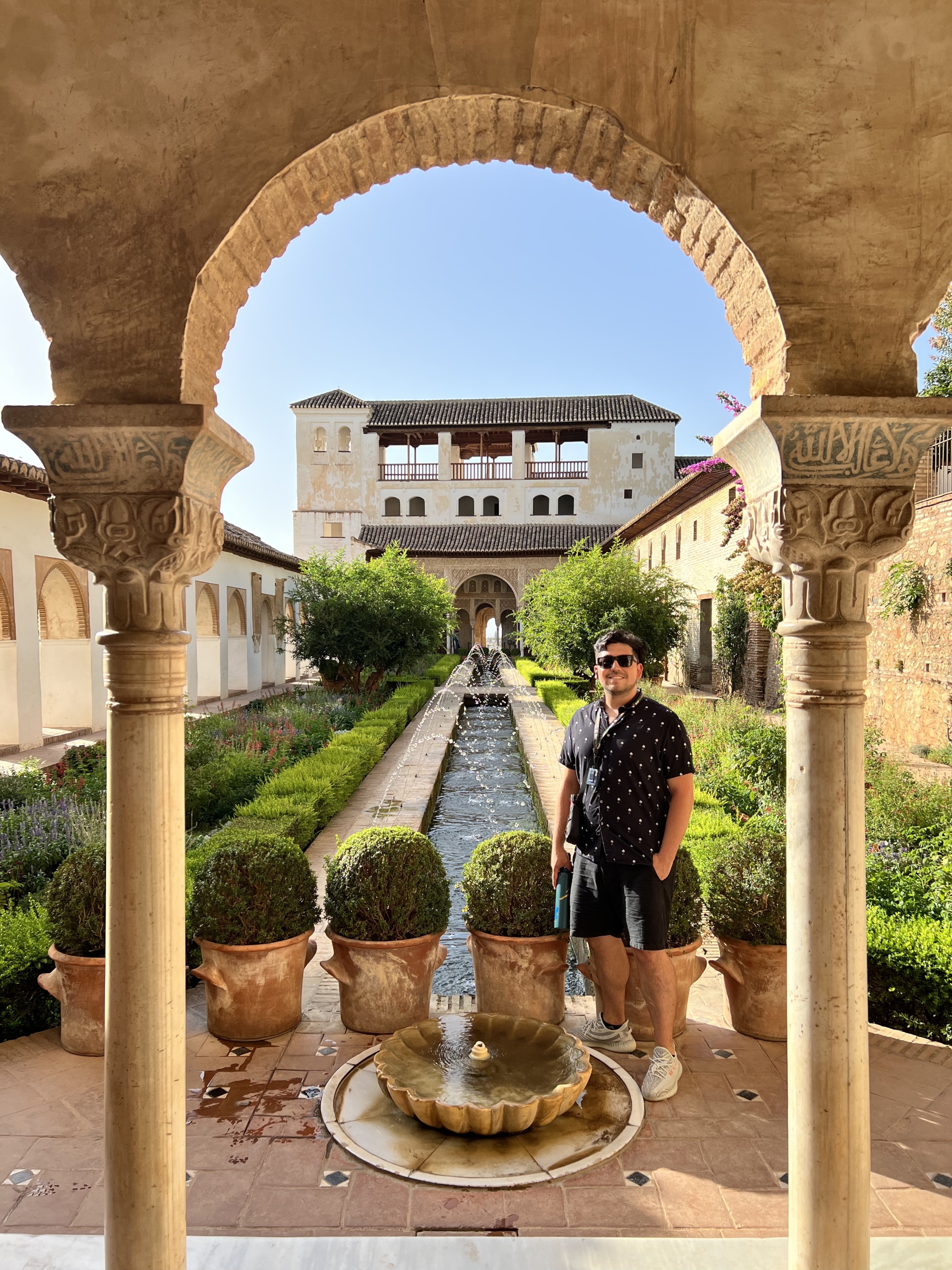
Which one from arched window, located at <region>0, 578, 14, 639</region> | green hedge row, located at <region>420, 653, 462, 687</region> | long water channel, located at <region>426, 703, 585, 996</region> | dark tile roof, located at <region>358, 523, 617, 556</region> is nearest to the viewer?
long water channel, located at <region>426, 703, 585, 996</region>

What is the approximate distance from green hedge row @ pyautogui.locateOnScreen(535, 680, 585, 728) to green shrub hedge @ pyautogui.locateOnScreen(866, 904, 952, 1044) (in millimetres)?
6765

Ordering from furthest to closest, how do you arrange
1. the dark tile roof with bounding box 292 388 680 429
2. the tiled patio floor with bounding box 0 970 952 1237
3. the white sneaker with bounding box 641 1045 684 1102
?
the dark tile roof with bounding box 292 388 680 429
the white sneaker with bounding box 641 1045 684 1102
the tiled patio floor with bounding box 0 970 952 1237

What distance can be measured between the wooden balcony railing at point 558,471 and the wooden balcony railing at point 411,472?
4.36 meters

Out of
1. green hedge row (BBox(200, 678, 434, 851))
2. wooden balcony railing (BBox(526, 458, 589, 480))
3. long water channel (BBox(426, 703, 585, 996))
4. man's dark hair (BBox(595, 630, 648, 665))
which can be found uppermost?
wooden balcony railing (BBox(526, 458, 589, 480))

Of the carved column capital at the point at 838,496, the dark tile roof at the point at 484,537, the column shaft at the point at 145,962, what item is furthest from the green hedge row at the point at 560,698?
the dark tile roof at the point at 484,537

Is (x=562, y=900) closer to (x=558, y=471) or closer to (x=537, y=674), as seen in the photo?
(x=537, y=674)

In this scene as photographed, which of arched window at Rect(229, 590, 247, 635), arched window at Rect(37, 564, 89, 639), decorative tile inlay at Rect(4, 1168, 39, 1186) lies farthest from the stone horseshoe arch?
arched window at Rect(229, 590, 247, 635)

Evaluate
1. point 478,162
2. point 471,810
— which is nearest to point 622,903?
point 478,162

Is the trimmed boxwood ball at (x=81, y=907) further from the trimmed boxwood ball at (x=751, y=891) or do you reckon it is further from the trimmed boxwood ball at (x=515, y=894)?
the trimmed boxwood ball at (x=751, y=891)

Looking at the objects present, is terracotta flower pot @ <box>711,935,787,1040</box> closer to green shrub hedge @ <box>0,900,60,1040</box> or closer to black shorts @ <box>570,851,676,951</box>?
black shorts @ <box>570,851,676,951</box>

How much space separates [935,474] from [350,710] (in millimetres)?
10313

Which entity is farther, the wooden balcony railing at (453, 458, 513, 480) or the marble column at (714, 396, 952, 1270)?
the wooden balcony railing at (453, 458, 513, 480)

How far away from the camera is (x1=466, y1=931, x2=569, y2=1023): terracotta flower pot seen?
3.83m

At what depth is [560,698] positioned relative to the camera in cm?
1550
